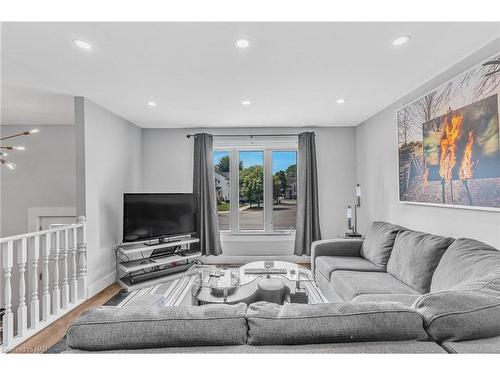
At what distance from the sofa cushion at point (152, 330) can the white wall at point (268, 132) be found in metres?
3.67

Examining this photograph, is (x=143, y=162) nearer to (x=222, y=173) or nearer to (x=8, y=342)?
(x=222, y=173)

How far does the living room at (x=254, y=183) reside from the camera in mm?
991

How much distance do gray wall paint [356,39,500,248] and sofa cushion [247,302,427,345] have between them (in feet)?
5.31

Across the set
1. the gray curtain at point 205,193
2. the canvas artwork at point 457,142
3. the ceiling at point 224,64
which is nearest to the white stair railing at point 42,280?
the ceiling at point 224,64

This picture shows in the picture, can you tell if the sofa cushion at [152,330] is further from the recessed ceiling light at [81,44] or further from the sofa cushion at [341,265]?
the sofa cushion at [341,265]

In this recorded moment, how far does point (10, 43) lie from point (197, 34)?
1.39m

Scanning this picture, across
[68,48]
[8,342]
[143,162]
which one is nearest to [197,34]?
[68,48]

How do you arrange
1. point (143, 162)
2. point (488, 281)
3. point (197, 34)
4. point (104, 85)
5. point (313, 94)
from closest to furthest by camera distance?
1. point (488, 281)
2. point (197, 34)
3. point (104, 85)
4. point (313, 94)
5. point (143, 162)

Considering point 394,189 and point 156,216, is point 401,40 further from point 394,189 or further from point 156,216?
point 156,216

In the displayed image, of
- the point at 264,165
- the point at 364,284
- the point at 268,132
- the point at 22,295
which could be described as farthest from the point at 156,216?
the point at 364,284

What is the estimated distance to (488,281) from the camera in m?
1.32

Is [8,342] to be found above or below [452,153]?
below

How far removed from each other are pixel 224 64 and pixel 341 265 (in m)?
2.36

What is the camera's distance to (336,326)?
950 millimetres
